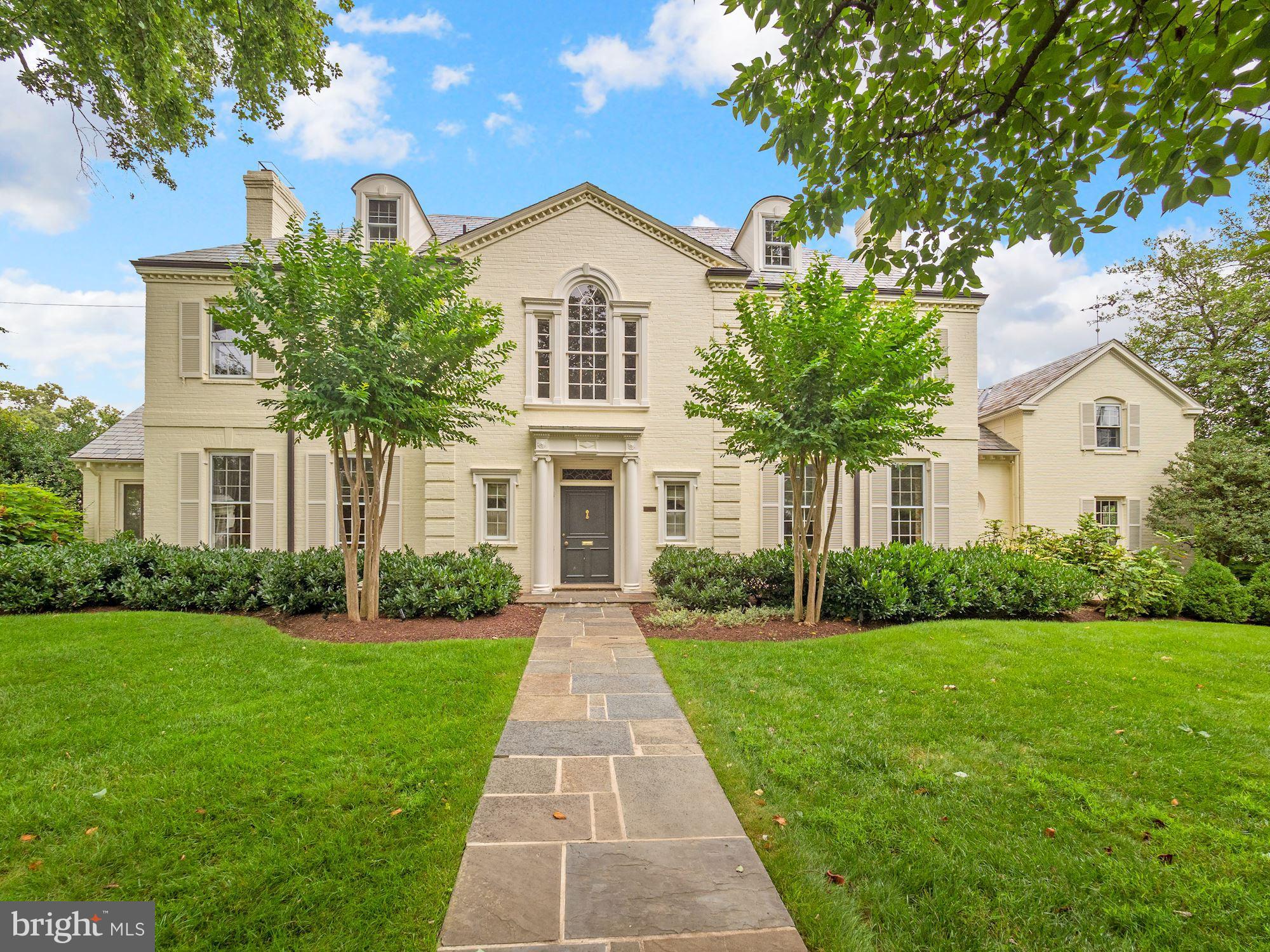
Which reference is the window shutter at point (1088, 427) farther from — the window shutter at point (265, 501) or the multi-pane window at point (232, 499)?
the multi-pane window at point (232, 499)

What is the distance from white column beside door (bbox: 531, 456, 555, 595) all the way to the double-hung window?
1392 cm

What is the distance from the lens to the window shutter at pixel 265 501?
11.5 meters

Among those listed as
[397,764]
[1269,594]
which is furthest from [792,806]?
[1269,594]

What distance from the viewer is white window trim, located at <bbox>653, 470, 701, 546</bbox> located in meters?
11.7

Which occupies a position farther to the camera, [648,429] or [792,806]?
[648,429]

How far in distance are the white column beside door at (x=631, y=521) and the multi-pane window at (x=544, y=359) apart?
88.5 inches

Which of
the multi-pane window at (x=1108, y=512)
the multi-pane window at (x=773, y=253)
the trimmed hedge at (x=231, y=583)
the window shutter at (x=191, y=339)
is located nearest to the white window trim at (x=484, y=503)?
the trimmed hedge at (x=231, y=583)

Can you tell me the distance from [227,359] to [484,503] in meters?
6.31

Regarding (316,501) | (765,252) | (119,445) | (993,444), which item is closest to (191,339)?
(119,445)

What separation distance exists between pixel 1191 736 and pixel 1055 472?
11590mm

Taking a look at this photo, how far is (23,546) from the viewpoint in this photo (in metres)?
9.36

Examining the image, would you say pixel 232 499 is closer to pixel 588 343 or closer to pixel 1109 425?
pixel 588 343

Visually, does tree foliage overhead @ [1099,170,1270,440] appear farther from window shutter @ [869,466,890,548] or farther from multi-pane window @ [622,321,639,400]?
multi-pane window @ [622,321,639,400]

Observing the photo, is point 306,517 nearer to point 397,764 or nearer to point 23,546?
point 23,546
